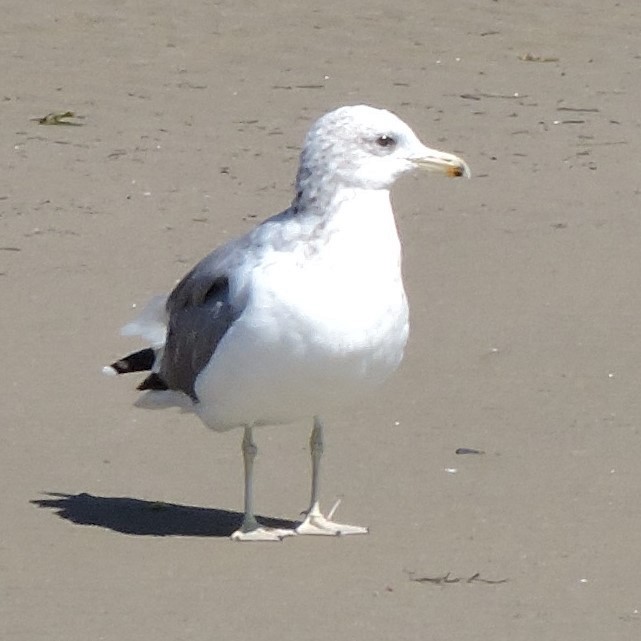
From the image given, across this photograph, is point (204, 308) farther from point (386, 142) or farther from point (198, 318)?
point (386, 142)

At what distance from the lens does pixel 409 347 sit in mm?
9445

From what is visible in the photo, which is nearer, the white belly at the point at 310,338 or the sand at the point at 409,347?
the sand at the point at 409,347

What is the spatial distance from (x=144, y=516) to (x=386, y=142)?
61.7 inches

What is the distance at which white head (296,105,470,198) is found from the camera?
6922mm

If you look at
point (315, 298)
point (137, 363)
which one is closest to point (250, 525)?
point (315, 298)

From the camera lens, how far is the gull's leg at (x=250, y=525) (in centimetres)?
716

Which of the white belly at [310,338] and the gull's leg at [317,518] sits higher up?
the white belly at [310,338]

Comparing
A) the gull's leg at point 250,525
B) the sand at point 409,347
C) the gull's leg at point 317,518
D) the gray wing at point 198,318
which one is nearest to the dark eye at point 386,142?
the gray wing at point 198,318

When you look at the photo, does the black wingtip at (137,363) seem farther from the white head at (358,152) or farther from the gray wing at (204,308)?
the white head at (358,152)

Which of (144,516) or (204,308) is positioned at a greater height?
(204,308)

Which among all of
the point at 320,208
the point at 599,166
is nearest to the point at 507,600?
the point at 320,208

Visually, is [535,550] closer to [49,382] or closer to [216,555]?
[216,555]

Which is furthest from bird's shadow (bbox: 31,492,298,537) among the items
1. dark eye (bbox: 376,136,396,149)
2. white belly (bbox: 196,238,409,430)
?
dark eye (bbox: 376,136,396,149)

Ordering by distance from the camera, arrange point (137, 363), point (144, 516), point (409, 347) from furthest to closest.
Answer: point (409, 347)
point (137, 363)
point (144, 516)
